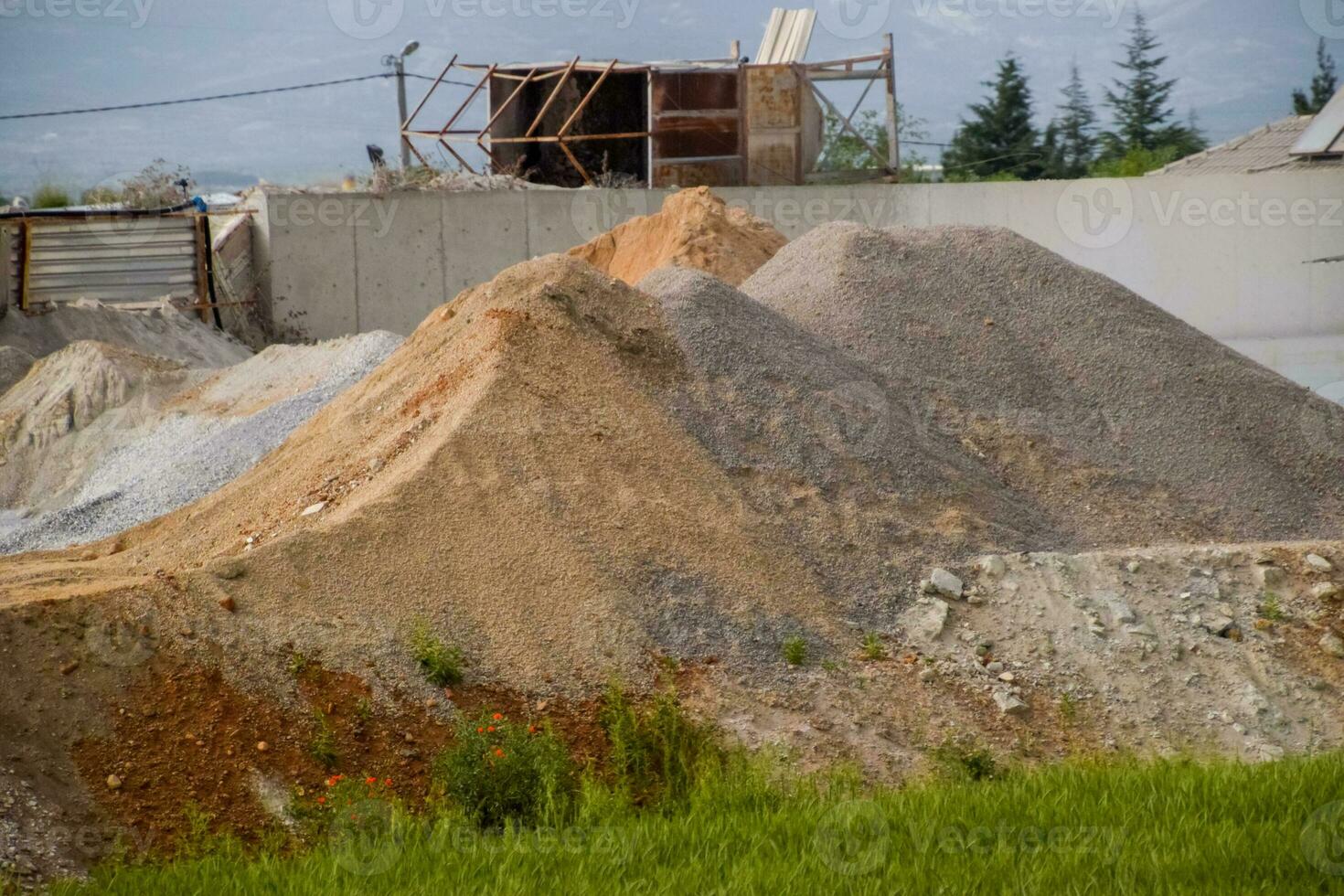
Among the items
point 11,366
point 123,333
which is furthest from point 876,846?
point 123,333

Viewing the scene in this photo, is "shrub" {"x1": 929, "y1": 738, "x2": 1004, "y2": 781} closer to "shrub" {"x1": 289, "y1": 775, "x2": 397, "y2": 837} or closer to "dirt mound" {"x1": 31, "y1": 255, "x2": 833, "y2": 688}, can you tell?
"dirt mound" {"x1": 31, "y1": 255, "x2": 833, "y2": 688}

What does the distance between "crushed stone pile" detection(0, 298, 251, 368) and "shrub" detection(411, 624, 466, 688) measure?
11661mm

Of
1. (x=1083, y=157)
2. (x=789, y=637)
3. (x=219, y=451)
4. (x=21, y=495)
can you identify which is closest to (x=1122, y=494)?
(x=789, y=637)

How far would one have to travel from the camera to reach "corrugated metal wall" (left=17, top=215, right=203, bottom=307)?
17375mm

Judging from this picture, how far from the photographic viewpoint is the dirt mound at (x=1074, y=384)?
355 inches

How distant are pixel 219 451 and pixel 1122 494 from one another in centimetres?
771

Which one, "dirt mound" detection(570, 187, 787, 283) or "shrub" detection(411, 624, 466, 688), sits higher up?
"dirt mound" detection(570, 187, 787, 283)

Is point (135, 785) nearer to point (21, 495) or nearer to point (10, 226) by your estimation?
point (21, 495)

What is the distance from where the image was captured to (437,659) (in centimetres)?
623

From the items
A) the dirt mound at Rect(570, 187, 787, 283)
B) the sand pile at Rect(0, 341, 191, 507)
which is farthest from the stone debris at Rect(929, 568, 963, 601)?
the sand pile at Rect(0, 341, 191, 507)

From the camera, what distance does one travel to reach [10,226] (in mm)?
17062

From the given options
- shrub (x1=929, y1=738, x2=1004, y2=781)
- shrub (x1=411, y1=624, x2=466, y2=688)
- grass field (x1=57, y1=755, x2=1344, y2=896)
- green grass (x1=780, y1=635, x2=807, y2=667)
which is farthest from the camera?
green grass (x1=780, y1=635, x2=807, y2=667)

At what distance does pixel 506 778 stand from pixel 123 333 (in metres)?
13.9

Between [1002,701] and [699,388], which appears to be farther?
[699,388]
